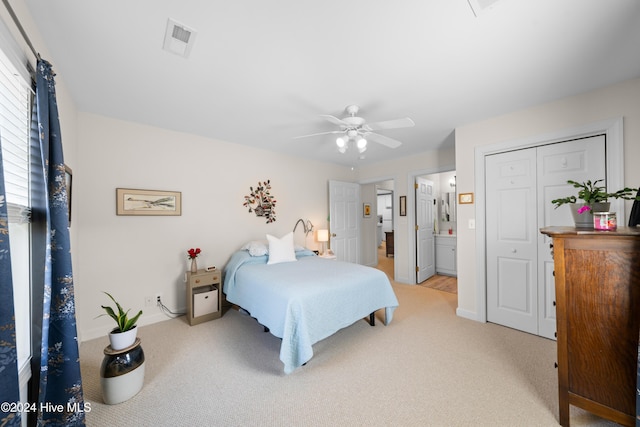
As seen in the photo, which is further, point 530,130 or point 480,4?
point 530,130

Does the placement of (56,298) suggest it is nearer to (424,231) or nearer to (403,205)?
(403,205)

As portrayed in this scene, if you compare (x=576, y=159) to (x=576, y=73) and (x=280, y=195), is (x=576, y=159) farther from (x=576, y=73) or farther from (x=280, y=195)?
(x=280, y=195)

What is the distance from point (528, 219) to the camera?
104 inches

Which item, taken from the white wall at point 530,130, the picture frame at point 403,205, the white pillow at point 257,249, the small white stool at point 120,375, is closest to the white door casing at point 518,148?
the white wall at point 530,130

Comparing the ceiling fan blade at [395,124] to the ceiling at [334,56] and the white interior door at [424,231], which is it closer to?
the ceiling at [334,56]

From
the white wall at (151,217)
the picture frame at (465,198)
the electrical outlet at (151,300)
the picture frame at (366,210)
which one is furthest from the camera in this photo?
the picture frame at (366,210)

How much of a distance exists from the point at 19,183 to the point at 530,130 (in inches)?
163

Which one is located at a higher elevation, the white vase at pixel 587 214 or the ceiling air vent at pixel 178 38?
the ceiling air vent at pixel 178 38

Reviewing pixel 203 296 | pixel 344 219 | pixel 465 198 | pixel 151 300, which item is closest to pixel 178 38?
pixel 203 296

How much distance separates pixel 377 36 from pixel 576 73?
1.80 metres

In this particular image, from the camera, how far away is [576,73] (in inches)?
77.5

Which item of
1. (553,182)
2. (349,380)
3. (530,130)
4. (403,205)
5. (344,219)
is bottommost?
(349,380)

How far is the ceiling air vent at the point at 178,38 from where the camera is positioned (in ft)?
4.79

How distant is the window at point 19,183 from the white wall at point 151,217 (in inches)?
56.8
